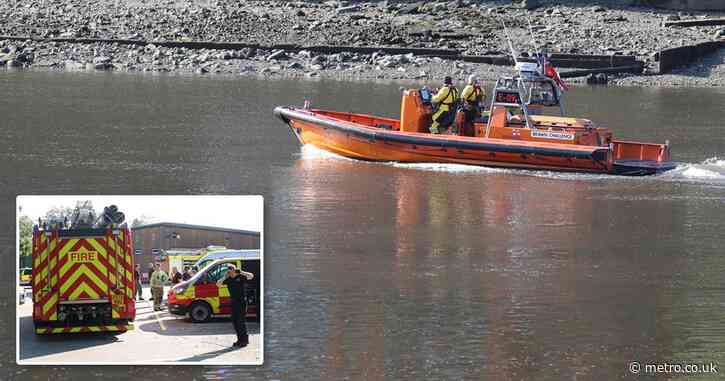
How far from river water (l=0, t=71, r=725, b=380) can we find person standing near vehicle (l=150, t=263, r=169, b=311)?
0.57 meters

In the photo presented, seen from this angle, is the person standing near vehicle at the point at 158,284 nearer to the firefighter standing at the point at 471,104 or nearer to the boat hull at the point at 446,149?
the boat hull at the point at 446,149

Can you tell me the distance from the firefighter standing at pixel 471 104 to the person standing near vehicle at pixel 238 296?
1385cm

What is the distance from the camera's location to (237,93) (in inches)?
1447

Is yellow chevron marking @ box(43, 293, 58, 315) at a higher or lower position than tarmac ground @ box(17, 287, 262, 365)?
higher

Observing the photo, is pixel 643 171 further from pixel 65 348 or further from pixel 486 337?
pixel 65 348

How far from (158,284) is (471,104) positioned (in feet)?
45.1

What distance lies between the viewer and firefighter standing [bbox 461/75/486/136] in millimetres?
A: 23391

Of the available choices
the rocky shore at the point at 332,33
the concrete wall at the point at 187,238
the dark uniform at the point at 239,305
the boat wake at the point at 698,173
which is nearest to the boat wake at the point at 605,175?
the boat wake at the point at 698,173

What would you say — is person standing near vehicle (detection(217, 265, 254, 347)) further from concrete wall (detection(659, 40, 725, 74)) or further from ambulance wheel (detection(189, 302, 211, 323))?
concrete wall (detection(659, 40, 725, 74))

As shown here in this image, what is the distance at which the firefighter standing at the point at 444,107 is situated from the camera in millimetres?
23578

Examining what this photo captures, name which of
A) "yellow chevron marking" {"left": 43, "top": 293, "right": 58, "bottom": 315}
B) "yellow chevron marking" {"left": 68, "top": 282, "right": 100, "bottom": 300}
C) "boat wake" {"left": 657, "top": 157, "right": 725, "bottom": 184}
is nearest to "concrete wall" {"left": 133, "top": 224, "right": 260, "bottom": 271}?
"yellow chevron marking" {"left": 68, "top": 282, "right": 100, "bottom": 300}

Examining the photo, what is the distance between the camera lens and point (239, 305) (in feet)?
31.6

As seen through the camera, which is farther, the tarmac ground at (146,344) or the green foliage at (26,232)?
the tarmac ground at (146,344)

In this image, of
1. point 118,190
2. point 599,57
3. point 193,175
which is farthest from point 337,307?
point 599,57
